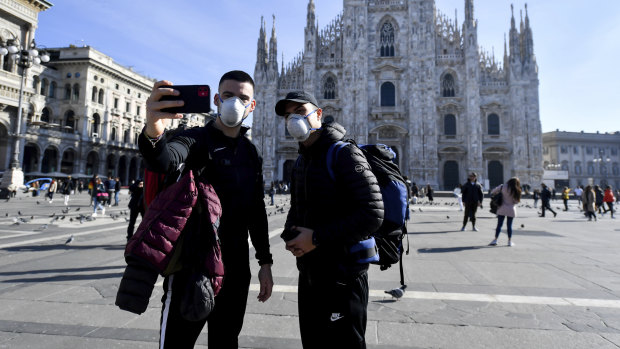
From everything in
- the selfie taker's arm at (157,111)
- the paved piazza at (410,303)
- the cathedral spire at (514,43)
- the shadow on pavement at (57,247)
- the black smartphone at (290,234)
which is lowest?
the paved piazza at (410,303)

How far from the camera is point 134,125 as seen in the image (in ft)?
126

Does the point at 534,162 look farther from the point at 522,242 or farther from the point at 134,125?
the point at 134,125

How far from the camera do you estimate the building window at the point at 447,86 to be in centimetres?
3062

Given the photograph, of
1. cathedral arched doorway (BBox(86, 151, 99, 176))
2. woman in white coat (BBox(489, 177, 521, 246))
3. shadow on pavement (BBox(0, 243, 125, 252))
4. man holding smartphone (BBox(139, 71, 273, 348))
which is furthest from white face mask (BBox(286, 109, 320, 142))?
cathedral arched doorway (BBox(86, 151, 99, 176))

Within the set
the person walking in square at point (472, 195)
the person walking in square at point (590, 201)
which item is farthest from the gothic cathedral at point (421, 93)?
the person walking in square at point (472, 195)

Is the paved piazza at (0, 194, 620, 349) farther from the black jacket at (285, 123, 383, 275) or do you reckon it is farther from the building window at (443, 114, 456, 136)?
the building window at (443, 114, 456, 136)

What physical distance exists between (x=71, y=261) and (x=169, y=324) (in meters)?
4.16

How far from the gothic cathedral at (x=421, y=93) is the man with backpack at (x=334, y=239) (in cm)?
2934

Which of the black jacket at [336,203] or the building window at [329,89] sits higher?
the building window at [329,89]

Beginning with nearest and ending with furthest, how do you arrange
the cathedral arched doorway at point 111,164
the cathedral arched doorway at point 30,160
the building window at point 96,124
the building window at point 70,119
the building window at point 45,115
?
the cathedral arched doorway at point 30,160, the building window at point 45,115, the building window at point 70,119, the building window at point 96,124, the cathedral arched doorway at point 111,164

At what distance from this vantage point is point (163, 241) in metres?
1.31

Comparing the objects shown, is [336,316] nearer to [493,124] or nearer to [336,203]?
[336,203]

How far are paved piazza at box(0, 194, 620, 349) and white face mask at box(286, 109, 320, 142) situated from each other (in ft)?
5.09

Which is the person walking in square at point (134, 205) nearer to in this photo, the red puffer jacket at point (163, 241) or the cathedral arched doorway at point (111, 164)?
the red puffer jacket at point (163, 241)
